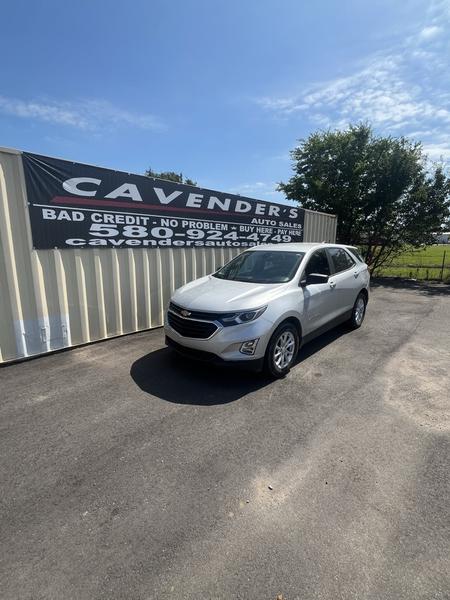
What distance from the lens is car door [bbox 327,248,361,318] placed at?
18.5 ft

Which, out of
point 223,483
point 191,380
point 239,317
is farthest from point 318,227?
point 223,483

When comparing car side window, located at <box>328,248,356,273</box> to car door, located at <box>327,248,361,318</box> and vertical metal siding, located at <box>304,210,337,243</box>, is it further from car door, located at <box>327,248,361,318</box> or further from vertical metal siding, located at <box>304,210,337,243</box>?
vertical metal siding, located at <box>304,210,337,243</box>

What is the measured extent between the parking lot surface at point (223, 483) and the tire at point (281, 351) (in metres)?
0.20

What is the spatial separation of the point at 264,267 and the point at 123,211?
110 inches

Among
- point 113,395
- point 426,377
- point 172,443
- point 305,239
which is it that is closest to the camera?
point 172,443

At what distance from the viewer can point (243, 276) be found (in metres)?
5.20

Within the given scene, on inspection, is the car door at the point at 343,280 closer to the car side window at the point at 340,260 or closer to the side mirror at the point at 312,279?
the car side window at the point at 340,260

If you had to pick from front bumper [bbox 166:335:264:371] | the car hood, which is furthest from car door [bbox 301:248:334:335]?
front bumper [bbox 166:335:264:371]

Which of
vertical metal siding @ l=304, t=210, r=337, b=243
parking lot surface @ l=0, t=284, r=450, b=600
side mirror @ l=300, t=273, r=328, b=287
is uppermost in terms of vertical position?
vertical metal siding @ l=304, t=210, r=337, b=243

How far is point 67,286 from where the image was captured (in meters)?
5.31

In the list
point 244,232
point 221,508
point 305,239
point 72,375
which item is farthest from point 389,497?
point 305,239

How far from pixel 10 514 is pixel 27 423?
1248 millimetres

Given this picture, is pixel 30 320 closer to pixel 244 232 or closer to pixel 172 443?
pixel 172 443

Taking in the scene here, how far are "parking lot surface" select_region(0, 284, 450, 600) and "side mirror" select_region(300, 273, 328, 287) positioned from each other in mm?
1269
